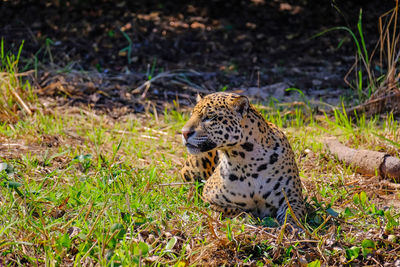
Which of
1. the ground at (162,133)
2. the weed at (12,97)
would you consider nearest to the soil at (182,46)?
the ground at (162,133)

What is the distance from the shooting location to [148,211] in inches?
190

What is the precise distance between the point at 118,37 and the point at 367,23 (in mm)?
4759

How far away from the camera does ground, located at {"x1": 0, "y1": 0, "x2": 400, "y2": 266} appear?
14.0 ft

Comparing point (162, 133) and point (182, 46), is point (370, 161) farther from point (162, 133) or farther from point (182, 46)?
point (182, 46)

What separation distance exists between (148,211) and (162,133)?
101 inches

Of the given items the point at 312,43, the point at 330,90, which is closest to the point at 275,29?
the point at 312,43

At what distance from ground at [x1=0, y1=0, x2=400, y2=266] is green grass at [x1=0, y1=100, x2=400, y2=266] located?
0.02 meters

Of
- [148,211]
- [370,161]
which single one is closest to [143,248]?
[148,211]

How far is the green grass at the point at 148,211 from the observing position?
4.13m

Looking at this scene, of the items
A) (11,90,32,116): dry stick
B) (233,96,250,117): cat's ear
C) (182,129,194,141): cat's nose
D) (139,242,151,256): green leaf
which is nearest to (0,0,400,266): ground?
(139,242,151,256): green leaf

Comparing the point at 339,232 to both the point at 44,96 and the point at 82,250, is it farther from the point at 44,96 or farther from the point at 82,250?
the point at 44,96

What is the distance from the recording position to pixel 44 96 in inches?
328

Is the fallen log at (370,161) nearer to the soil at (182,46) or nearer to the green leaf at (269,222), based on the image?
the green leaf at (269,222)

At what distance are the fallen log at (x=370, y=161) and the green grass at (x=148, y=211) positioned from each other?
12 cm
